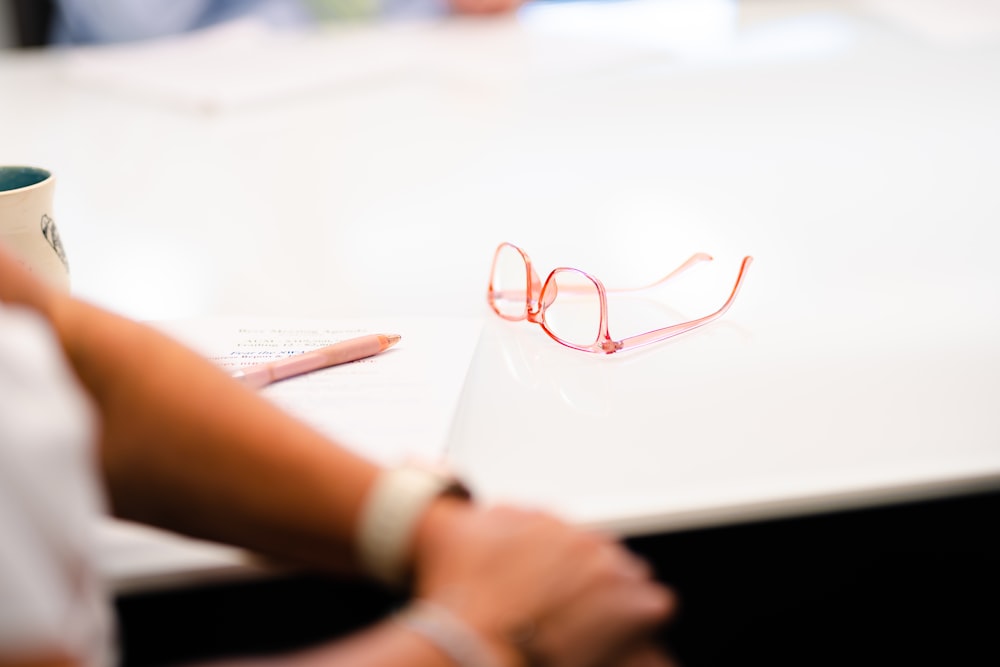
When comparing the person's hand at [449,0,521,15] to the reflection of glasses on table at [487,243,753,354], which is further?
the person's hand at [449,0,521,15]

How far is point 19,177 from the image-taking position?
783 millimetres

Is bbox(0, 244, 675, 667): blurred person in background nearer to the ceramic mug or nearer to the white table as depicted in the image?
the white table

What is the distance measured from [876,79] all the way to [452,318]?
94cm

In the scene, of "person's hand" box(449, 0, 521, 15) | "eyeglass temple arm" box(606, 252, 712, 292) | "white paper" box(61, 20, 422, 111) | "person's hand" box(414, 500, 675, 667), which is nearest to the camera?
"person's hand" box(414, 500, 675, 667)

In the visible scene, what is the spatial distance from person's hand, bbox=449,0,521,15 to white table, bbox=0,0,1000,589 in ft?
0.27

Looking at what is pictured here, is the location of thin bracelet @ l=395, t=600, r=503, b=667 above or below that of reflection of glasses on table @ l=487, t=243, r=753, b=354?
below

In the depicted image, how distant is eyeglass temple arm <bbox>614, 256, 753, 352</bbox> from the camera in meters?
0.73

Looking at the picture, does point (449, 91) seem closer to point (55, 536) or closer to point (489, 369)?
point (489, 369)

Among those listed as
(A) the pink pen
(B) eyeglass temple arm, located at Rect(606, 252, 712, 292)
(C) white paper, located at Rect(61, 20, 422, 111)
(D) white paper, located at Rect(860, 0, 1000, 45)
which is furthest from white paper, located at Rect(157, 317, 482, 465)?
(D) white paper, located at Rect(860, 0, 1000, 45)

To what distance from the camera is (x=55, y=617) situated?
0.36m

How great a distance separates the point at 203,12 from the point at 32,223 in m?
1.52

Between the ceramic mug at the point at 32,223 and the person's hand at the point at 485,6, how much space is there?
123 centimetres

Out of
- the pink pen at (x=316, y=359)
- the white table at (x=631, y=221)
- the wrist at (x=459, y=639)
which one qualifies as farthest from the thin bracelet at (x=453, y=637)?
the pink pen at (x=316, y=359)

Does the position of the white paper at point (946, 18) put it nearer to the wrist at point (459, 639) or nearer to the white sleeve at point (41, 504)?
the wrist at point (459, 639)
